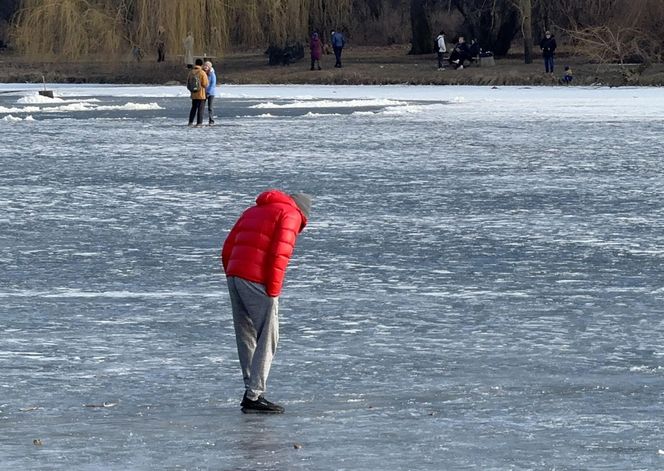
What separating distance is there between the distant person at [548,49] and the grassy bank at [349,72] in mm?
312

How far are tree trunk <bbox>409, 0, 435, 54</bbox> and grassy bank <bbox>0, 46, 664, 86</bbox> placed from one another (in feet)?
2.00

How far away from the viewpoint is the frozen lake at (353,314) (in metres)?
7.04

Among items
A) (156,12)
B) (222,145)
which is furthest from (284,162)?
(156,12)

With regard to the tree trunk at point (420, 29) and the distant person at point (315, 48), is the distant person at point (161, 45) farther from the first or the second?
the tree trunk at point (420, 29)

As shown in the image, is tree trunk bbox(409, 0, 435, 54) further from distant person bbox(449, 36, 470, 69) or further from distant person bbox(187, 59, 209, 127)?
distant person bbox(187, 59, 209, 127)

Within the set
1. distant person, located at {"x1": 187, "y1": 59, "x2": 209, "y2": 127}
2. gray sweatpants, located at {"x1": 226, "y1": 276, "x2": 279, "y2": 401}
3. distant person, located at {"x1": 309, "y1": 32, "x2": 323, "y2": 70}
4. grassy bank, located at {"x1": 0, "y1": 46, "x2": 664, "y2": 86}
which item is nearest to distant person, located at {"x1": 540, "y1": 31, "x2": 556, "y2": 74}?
grassy bank, located at {"x1": 0, "y1": 46, "x2": 664, "y2": 86}

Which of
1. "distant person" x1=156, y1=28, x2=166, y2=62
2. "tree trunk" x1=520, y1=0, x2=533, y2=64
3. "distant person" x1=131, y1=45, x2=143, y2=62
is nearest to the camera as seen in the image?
"distant person" x1=156, y1=28, x2=166, y2=62

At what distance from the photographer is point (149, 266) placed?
12.8 metres

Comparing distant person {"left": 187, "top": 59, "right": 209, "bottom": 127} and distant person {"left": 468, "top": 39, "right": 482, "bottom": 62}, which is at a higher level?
distant person {"left": 187, "top": 59, "right": 209, "bottom": 127}

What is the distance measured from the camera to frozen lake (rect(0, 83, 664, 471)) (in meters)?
7.04

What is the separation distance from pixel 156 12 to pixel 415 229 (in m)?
36.7

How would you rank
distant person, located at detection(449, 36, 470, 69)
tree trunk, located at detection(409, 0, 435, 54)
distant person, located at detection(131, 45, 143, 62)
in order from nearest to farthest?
distant person, located at detection(131, 45, 143, 62), distant person, located at detection(449, 36, 470, 69), tree trunk, located at detection(409, 0, 435, 54)

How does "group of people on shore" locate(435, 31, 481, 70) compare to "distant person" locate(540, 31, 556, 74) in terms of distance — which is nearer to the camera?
"distant person" locate(540, 31, 556, 74)

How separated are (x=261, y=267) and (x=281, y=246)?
0.16 m
